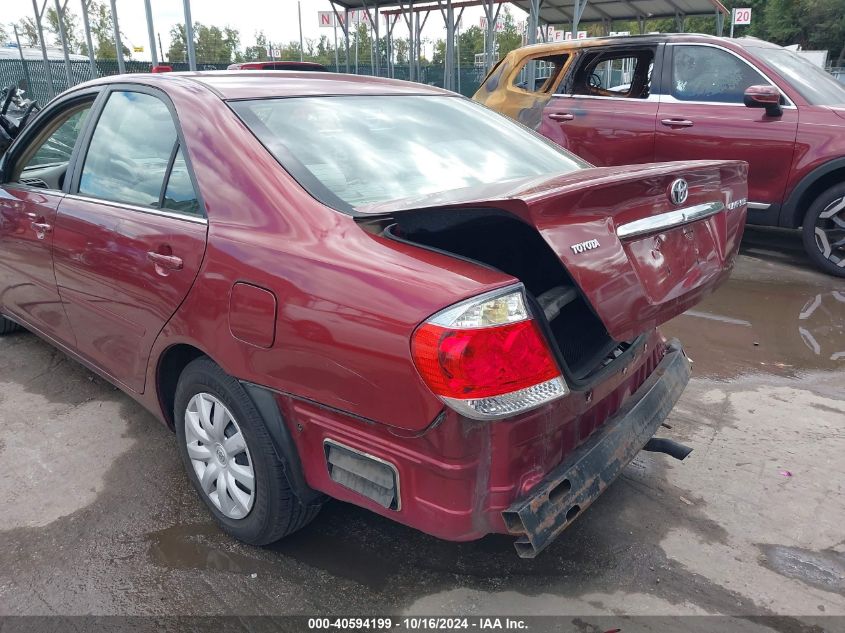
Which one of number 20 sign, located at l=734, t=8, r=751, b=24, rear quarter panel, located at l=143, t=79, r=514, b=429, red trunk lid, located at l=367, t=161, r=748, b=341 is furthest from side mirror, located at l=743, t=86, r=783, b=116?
number 20 sign, located at l=734, t=8, r=751, b=24

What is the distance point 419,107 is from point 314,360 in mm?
1469

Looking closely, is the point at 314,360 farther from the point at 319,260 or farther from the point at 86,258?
the point at 86,258

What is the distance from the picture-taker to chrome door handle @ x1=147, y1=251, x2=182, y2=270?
240cm

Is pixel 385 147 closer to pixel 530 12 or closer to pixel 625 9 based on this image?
pixel 530 12

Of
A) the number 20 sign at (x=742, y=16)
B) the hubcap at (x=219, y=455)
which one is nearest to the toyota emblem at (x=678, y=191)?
the hubcap at (x=219, y=455)

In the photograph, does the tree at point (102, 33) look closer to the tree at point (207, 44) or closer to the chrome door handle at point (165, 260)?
the tree at point (207, 44)

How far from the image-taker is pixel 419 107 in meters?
2.97

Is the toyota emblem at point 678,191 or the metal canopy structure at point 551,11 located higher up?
the metal canopy structure at point 551,11

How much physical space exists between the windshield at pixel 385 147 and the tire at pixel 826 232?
11.6 feet

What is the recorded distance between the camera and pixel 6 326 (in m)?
4.60

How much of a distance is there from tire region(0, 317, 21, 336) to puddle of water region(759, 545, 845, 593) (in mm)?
4585

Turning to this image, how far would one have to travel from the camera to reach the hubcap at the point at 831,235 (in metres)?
5.59

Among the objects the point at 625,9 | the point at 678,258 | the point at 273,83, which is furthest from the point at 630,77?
the point at 625,9

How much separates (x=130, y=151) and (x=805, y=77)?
18.5ft
